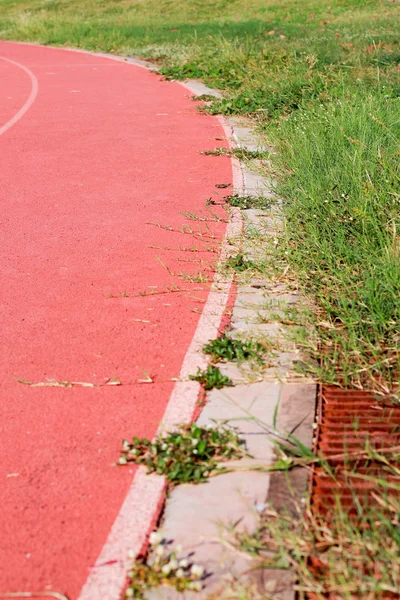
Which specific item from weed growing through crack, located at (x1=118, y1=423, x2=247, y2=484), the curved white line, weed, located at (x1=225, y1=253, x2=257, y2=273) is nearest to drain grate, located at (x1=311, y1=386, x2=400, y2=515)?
weed growing through crack, located at (x1=118, y1=423, x2=247, y2=484)

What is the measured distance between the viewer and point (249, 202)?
877cm

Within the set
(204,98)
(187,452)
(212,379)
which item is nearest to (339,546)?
(187,452)

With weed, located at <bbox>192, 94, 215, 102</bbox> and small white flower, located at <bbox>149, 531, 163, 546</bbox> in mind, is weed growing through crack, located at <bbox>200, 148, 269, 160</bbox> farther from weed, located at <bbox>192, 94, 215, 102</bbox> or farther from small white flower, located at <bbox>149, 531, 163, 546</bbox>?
small white flower, located at <bbox>149, 531, 163, 546</bbox>

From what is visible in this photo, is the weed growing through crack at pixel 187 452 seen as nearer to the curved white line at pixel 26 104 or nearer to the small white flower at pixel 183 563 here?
the small white flower at pixel 183 563

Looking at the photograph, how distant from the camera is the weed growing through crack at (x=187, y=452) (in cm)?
415

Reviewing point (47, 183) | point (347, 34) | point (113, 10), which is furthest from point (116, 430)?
point (113, 10)

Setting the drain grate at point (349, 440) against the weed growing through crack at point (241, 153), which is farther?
the weed growing through crack at point (241, 153)

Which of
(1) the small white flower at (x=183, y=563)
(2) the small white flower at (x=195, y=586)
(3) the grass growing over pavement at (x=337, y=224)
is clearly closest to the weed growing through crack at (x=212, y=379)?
(3) the grass growing over pavement at (x=337, y=224)

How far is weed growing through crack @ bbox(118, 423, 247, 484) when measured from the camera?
13.6 ft

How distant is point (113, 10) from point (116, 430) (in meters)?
46.2

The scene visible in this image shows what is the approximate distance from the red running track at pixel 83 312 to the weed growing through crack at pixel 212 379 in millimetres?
177

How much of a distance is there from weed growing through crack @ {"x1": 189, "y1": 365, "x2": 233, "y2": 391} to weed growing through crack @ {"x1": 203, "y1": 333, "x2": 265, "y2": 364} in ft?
0.67

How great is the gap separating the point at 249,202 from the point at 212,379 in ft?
13.2

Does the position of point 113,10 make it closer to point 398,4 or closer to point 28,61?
point 398,4
